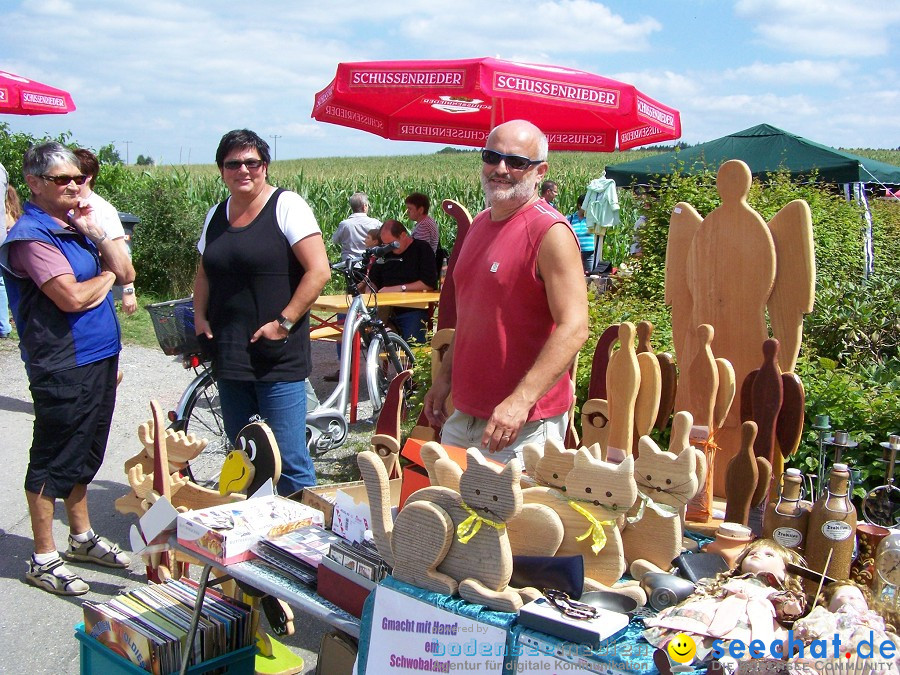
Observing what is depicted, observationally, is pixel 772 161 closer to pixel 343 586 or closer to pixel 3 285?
pixel 3 285

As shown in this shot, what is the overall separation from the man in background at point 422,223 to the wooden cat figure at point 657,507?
5335mm

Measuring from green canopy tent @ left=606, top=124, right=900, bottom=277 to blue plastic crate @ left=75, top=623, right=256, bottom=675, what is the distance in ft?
29.4

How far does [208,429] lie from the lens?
17.3 ft

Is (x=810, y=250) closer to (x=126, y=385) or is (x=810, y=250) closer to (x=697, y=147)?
(x=126, y=385)

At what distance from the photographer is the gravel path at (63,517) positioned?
310cm

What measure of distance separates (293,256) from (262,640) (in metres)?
1.50

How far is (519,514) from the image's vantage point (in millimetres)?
1880

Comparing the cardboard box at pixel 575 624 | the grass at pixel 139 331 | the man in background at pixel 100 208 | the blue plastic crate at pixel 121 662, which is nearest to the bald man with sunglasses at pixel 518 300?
the cardboard box at pixel 575 624

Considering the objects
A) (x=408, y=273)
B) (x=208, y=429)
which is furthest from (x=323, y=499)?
(x=408, y=273)

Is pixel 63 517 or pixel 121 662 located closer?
pixel 121 662

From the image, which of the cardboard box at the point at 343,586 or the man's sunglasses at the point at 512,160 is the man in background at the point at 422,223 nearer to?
the man's sunglasses at the point at 512,160

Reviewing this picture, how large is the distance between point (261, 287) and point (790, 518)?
2.18 metres

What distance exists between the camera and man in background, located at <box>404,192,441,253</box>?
7402 millimetres

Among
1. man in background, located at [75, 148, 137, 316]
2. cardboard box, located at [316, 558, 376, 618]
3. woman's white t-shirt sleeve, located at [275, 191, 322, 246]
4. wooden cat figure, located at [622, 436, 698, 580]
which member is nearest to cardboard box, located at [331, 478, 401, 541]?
cardboard box, located at [316, 558, 376, 618]
